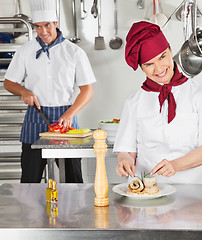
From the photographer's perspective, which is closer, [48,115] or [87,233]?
[87,233]

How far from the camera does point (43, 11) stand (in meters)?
3.54

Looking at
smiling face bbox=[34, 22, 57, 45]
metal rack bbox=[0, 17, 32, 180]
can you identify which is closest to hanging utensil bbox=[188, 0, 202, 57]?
smiling face bbox=[34, 22, 57, 45]

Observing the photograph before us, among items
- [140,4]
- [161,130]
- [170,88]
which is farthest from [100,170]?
[140,4]

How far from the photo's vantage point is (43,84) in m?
3.58

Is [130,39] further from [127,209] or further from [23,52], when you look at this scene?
[23,52]

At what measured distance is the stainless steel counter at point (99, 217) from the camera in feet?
4.56

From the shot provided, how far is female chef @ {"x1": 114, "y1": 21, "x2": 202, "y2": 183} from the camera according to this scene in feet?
6.77

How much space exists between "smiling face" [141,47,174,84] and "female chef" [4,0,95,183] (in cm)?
138

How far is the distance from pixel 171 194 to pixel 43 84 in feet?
6.58

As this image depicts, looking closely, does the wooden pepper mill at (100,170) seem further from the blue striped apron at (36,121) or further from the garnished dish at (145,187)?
the blue striped apron at (36,121)

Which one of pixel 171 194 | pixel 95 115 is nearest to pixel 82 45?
pixel 95 115

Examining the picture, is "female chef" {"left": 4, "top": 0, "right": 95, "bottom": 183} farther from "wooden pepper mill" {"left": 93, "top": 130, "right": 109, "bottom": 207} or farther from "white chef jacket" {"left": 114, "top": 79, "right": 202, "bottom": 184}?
"wooden pepper mill" {"left": 93, "top": 130, "right": 109, "bottom": 207}

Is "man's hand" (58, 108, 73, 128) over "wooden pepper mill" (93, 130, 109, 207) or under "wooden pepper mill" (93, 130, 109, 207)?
under

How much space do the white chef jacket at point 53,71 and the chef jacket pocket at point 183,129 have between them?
1.57 meters
